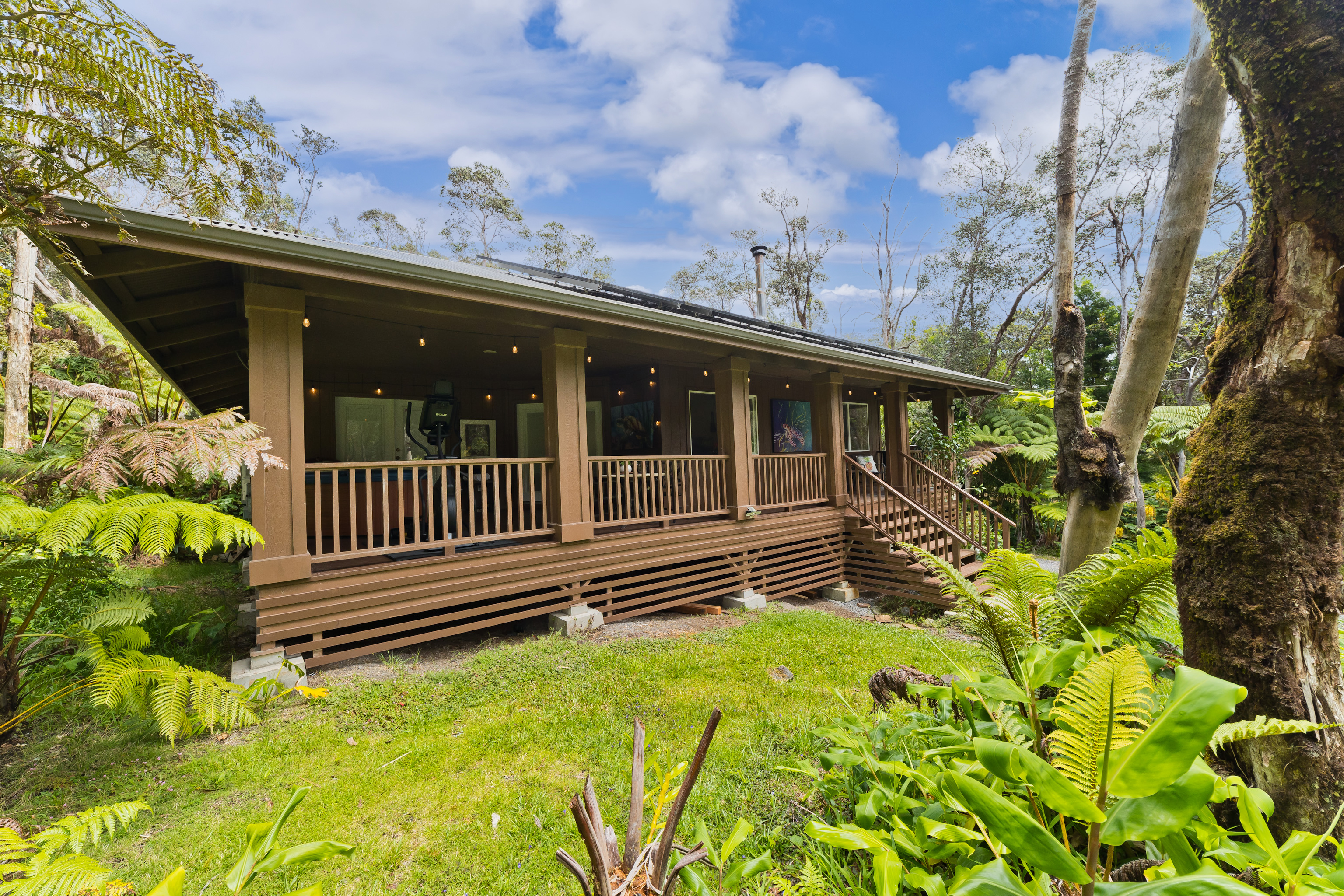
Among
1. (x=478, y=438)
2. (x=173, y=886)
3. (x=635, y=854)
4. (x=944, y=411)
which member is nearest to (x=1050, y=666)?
A: (x=635, y=854)

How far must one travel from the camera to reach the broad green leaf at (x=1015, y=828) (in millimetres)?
687

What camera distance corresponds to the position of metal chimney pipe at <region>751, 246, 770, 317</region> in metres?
11.5

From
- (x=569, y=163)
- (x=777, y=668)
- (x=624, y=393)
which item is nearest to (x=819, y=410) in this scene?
(x=624, y=393)

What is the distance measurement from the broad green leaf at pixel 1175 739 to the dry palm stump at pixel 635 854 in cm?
58

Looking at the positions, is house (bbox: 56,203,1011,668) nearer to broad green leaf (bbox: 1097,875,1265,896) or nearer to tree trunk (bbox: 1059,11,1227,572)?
tree trunk (bbox: 1059,11,1227,572)

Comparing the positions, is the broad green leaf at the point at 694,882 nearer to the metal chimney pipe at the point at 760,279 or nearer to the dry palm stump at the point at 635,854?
the dry palm stump at the point at 635,854

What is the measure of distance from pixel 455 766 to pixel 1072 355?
409 centimetres

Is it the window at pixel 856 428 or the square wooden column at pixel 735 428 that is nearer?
→ the square wooden column at pixel 735 428

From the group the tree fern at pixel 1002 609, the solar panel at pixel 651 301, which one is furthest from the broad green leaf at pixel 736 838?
the solar panel at pixel 651 301

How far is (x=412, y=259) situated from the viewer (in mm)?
4219

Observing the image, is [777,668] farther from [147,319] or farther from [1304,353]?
[147,319]

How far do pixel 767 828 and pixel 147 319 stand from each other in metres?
6.90

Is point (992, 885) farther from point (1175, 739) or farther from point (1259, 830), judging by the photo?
point (1259, 830)

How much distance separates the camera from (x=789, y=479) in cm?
782
